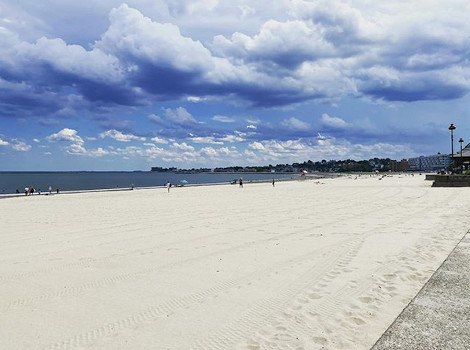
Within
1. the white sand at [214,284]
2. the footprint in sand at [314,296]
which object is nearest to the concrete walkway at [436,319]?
the white sand at [214,284]

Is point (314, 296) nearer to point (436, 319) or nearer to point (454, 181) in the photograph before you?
point (436, 319)

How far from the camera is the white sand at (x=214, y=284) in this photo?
4.53 metres

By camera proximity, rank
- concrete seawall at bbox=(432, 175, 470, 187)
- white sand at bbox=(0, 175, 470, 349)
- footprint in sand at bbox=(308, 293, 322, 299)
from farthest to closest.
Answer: concrete seawall at bbox=(432, 175, 470, 187) → footprint in sand at bbox=(308, 293, 322, 299) → white sand at bbox=(0, 175, 470, 349)

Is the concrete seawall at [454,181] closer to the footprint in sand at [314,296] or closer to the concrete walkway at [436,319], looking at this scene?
the concrete walkway at [436,319]

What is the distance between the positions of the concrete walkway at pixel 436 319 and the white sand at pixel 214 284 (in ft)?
0.69

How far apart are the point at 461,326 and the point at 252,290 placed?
113 inches

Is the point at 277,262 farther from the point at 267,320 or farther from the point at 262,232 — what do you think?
the point at 262,232

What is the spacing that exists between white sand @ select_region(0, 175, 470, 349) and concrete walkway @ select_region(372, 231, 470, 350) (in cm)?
21

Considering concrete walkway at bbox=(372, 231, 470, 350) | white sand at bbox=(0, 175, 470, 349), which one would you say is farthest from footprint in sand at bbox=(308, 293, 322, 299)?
concrete walkway at bbox=(372, 231, 470, 350)

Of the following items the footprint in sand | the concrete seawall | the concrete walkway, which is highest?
the concrete seawall

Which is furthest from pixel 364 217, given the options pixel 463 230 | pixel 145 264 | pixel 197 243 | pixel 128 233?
pixel 145 264

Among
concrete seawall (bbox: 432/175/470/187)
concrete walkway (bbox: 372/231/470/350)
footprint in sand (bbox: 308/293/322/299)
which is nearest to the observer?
concrete walkway (bbox: 372/231/470/350)

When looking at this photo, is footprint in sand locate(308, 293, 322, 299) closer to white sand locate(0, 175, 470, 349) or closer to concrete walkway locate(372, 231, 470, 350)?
white sand locate(0, 175, 470, 349)

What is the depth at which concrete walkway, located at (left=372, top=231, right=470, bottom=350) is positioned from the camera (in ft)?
13.4
